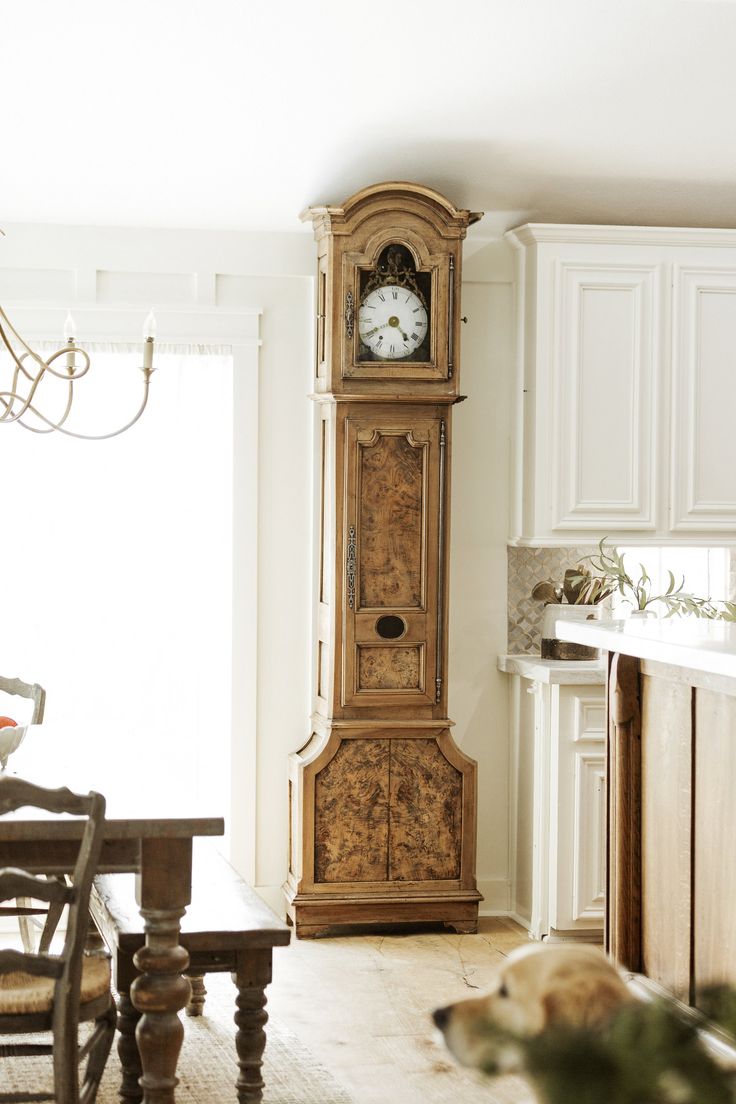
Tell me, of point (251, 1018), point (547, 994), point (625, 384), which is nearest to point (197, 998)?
point (251, 1018)

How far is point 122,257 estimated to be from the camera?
15.5ft

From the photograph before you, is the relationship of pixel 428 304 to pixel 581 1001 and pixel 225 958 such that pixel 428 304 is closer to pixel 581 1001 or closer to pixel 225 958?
pixel 225 958

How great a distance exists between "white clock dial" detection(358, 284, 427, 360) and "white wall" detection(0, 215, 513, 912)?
1.34 feet

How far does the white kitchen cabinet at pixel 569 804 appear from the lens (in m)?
4.46

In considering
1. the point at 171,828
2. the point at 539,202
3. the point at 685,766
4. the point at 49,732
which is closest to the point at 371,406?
the point at 539,202

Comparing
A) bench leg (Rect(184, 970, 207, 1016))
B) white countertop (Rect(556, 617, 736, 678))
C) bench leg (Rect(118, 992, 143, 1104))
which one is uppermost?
white countertop (Rect(556, 617, 736, 678))

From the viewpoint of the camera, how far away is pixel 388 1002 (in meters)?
3.86

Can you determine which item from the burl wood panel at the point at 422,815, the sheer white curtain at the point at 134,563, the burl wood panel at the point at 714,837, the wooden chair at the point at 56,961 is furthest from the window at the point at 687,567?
the wooden chair at the point at 56,961

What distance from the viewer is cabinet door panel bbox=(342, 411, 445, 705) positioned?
178 inches

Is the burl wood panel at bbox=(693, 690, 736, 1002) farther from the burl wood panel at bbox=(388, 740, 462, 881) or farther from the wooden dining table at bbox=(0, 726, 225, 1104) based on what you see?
the burl wood panel at bbox=(388, 740, 462, 881)

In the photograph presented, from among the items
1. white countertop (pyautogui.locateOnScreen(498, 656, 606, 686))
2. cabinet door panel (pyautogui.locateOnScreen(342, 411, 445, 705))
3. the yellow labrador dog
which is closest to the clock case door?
cabinet door panel (pyautogui.locateOnScreen(342, 411, 445, 705))

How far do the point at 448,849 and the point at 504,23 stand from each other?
9.16 ft

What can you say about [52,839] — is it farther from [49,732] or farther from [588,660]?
[588,660]

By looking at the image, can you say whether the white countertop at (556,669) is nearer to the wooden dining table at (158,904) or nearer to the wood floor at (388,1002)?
A: the wood floor at (388,1002)
